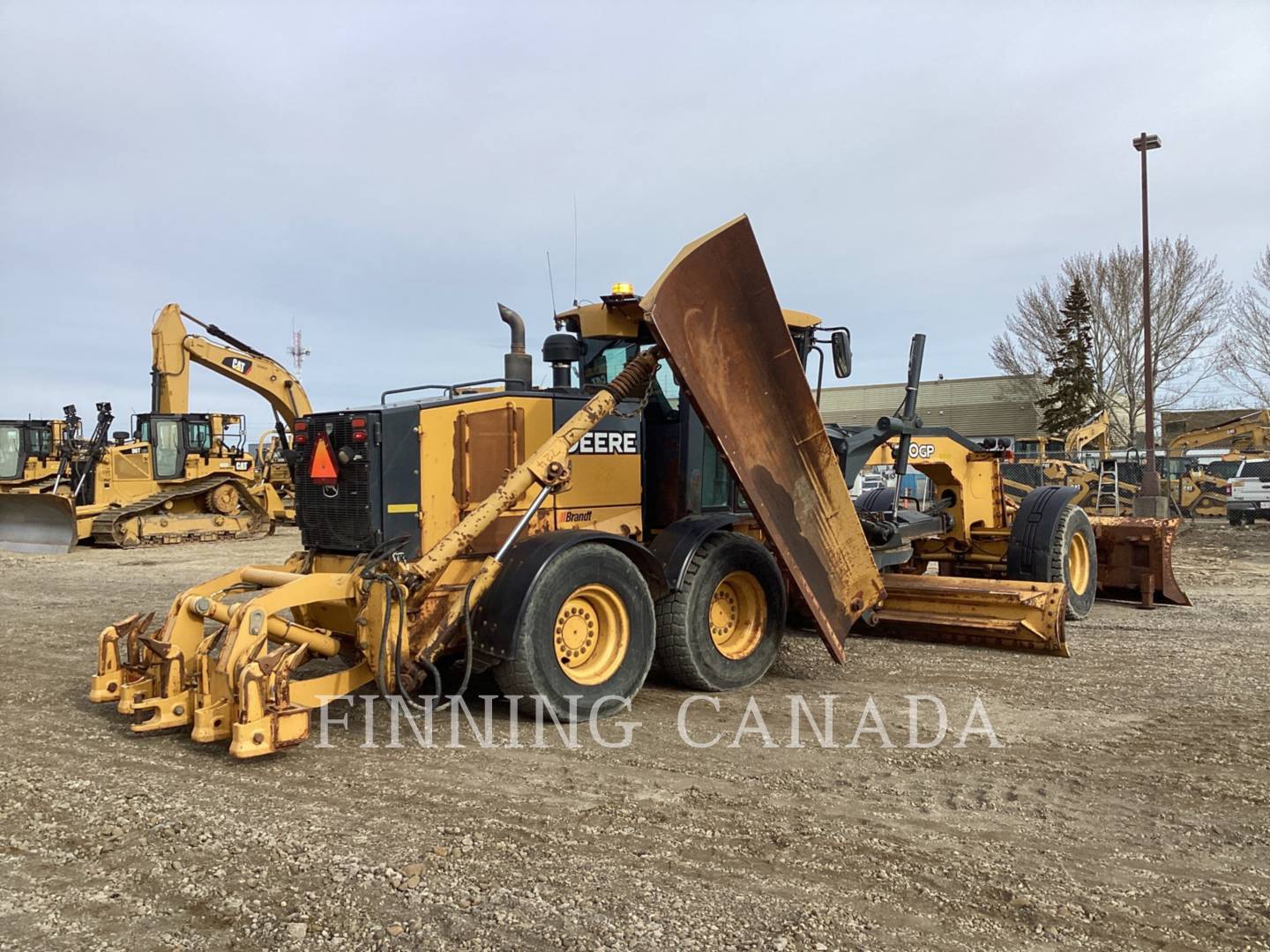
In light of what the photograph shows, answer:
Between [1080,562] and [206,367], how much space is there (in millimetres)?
16592

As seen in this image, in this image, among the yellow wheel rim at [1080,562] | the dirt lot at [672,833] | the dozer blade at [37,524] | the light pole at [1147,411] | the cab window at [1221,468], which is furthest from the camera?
the cab window at [1221,468]

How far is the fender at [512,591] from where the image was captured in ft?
16.6

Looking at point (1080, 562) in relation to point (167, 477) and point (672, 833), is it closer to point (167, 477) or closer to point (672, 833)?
point (672, 833)

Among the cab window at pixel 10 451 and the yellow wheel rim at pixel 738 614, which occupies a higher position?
the cab window at pixel 10 451

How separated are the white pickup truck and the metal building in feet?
58.9

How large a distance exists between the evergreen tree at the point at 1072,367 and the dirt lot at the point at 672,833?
28.5 meters

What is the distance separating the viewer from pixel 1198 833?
12.6ft

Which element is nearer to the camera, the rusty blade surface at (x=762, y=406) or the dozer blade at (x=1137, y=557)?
the rusty blade surface at (x=762, y=406)

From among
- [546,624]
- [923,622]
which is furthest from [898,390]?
[546,624]

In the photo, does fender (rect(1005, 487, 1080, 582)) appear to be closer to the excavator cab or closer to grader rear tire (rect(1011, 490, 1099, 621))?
grader rear tire (rect(1011, 490, 1099, 621))

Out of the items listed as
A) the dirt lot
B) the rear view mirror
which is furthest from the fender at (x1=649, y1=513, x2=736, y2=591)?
the rear view mirror

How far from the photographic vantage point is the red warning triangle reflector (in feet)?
18.9

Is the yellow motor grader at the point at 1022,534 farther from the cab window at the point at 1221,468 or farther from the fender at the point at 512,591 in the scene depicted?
the cab window at the point at 1221,468

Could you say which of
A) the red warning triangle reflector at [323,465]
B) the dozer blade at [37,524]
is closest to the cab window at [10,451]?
the dozer blade at [37,524]
